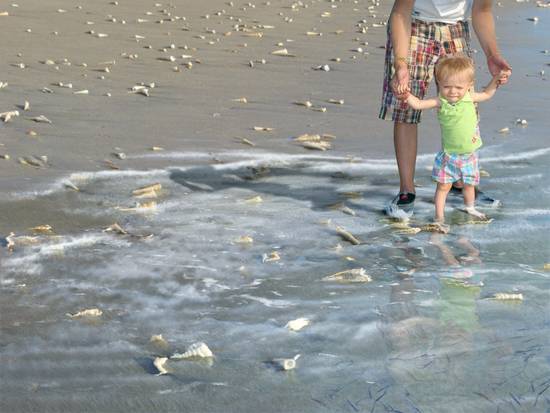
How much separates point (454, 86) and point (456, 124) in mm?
232

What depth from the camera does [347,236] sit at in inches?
244

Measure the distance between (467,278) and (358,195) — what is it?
5.65 ft

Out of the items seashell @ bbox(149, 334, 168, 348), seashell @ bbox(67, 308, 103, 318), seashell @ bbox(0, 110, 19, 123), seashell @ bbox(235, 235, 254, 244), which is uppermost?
seashell @ bbox(149, 334, 168, 348)

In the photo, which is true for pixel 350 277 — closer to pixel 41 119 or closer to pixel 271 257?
pixel 271 257

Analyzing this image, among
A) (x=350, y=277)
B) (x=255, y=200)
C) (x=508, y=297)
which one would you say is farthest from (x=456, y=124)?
(x=508, y=297)

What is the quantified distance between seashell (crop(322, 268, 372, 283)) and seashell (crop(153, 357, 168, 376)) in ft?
Answer: 4.24

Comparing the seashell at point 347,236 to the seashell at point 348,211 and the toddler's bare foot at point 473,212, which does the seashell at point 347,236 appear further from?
the toddler's bare foot at point 473,212

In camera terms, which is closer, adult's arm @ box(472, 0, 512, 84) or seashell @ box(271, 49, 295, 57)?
adult's arm @ box(472, 0, 512, 84)

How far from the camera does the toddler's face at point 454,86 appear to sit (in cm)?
669

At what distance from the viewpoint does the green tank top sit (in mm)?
6777

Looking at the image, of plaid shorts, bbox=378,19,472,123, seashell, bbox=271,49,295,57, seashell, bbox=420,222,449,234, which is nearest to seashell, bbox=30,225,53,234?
seashell, bbox=420,222,449,234

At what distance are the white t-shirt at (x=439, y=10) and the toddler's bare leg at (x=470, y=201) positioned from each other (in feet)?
3.28

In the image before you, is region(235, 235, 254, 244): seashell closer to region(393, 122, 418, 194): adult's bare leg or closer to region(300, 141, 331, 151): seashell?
region(393, 122, 418, 194): adult's bare leg

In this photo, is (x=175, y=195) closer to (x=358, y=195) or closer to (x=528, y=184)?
(x=358, y=195)
